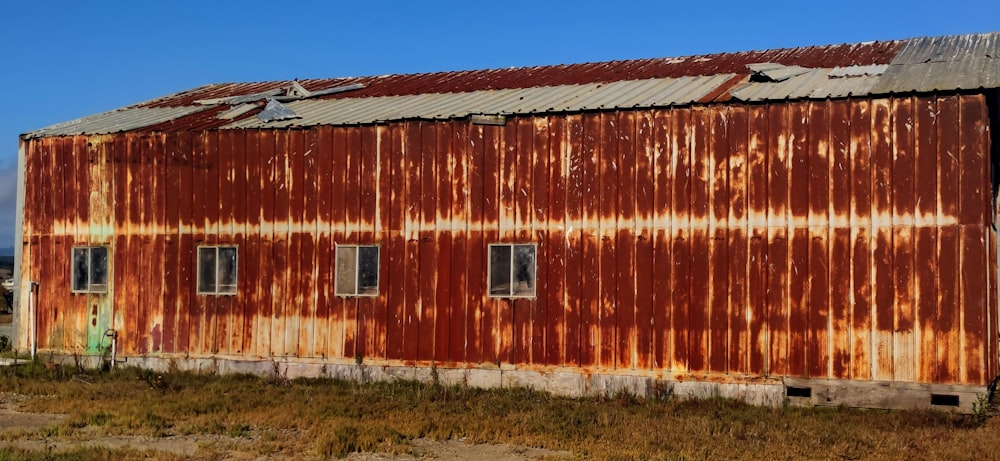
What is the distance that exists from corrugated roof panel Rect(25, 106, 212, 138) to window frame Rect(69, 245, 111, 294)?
2530mm

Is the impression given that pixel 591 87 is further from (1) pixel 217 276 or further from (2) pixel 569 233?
(1) pixel 217 276

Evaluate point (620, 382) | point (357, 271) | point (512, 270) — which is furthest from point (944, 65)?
point (357, 271)

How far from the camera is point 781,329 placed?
16438 mm

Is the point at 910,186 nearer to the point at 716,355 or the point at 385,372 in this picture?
the point at 716,355

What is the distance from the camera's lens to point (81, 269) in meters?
21.4

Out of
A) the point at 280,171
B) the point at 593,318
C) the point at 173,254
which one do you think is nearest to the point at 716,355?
the point at 593,318

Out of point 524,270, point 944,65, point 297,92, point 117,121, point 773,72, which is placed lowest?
point 524,270

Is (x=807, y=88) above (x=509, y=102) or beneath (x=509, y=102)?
beneath

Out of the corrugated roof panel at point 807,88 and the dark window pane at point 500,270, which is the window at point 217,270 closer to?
the dark window pane at point 500,270

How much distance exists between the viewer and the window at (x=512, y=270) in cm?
1822

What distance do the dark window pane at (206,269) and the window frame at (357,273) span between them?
2845 millimetres

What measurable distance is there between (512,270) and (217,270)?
21.1 ft

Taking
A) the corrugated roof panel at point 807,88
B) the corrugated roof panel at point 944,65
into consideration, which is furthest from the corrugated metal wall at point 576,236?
the corrugated roof panel at point 944,65

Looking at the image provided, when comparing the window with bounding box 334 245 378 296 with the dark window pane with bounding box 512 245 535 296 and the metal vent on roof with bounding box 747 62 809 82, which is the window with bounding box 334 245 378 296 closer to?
the dark window pane with bounding box 512 245 535 296
